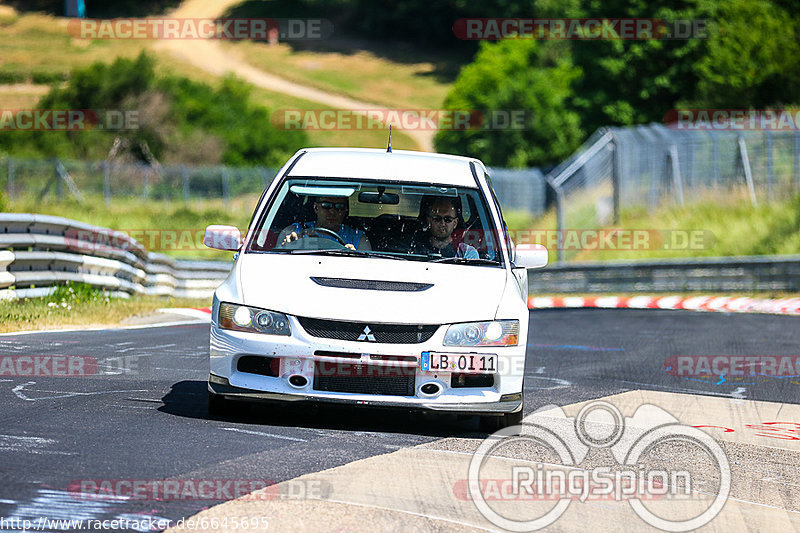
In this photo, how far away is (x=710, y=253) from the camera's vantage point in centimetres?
2889

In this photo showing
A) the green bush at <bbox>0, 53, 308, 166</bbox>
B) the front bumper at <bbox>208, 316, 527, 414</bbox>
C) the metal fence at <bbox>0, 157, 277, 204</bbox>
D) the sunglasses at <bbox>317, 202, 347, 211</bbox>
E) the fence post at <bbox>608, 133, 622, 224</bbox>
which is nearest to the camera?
the front bumper at <bbox>208, 316, 527, 414</bbox>

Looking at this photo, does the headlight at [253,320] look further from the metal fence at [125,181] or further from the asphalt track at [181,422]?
the metal fence at [125,181]

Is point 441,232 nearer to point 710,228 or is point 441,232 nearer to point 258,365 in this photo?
point 258,365

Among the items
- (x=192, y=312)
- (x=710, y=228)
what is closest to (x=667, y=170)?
(x=710, y=228)

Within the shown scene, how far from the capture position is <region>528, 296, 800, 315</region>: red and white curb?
20.9 meters

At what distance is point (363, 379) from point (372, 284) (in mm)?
595

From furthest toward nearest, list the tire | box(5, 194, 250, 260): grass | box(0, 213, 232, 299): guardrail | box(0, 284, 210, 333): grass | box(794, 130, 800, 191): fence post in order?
box(5, 194, 250, 260): grass, box(794, 130, 800, 191): fence post, box(0, 213, 232, 299): guardrail, box(0, 284, 210, 333): grass, the tire

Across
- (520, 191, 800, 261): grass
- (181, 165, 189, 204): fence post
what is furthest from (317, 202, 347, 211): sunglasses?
(181, 165, 189, 204): fence post

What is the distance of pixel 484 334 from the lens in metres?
7.41

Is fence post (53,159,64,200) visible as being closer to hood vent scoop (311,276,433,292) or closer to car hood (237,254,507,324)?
car hood (237,254,507,324)

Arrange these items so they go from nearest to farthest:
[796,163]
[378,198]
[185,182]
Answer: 1. [378,198]
2. [796,163]
3. [185,182]

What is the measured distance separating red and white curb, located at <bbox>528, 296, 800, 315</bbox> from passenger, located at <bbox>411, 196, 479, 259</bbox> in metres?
12.7

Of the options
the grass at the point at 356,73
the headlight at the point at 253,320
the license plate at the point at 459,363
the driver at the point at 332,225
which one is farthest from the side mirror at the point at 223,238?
the grass at the point at 356,73

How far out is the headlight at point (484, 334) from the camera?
7.32 meters
